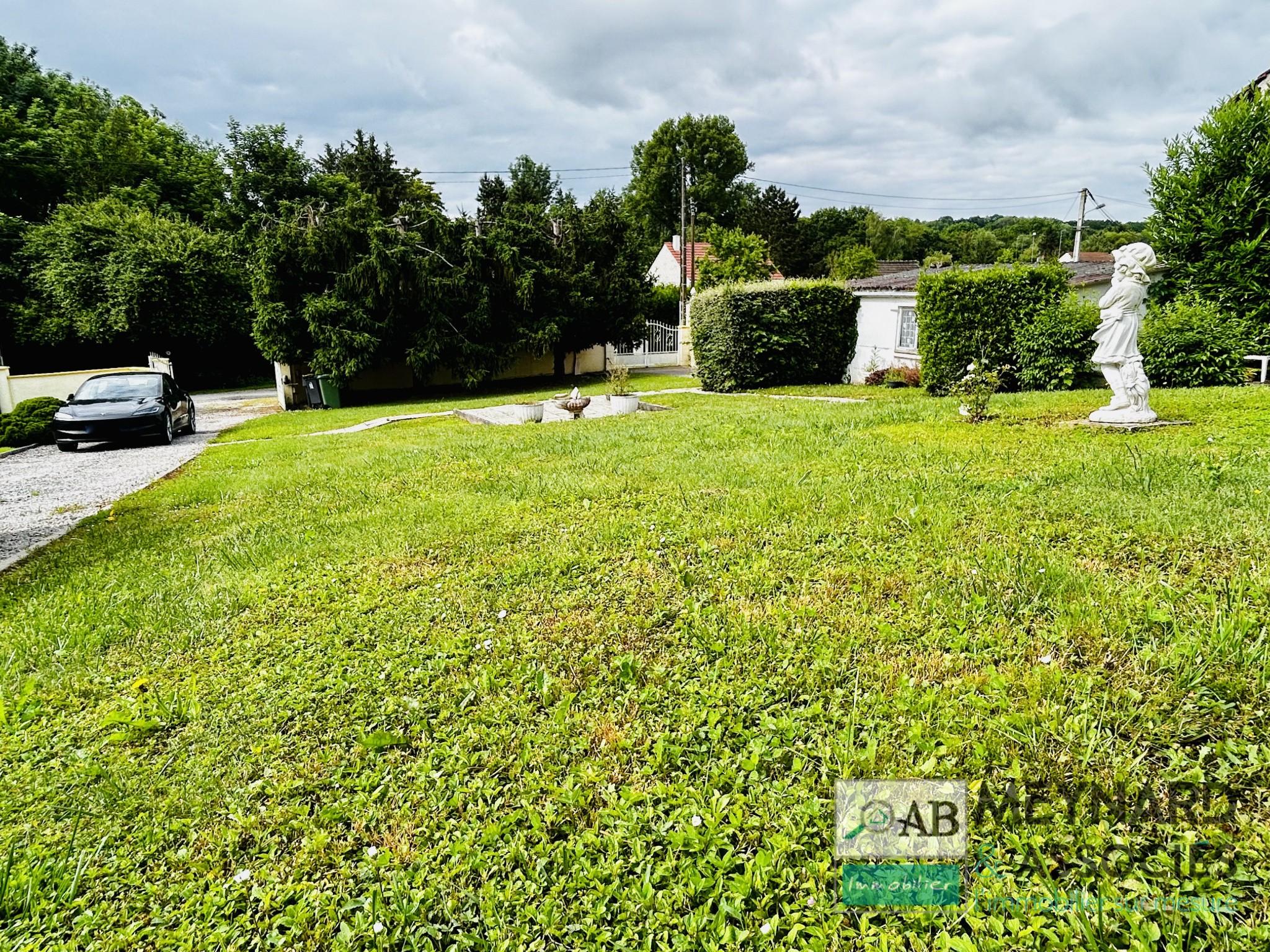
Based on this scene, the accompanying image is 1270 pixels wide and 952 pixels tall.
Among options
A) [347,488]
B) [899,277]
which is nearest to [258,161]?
[899,277]

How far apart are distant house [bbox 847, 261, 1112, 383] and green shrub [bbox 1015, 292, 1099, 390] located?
428 cm

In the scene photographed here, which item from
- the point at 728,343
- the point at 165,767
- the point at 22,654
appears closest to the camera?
the point at 165,767

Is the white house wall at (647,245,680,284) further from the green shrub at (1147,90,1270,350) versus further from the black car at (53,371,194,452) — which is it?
the black car at (53,371,194,452)

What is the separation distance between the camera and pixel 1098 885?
1742mm

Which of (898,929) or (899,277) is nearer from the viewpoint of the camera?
(898,929)

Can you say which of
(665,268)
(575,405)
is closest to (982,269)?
(575,405)

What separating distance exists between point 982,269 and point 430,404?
14.2 meters

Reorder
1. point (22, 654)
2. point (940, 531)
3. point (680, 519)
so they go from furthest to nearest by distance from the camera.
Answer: point (680, 519)
point (940, 531)
point (22, 654)

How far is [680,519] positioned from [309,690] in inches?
104

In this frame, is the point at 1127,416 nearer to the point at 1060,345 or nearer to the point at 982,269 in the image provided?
the point at 1060,345

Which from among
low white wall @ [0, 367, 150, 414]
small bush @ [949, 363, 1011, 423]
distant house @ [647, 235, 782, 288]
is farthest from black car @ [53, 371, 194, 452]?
distant house @ [647, 235, 782, 288]

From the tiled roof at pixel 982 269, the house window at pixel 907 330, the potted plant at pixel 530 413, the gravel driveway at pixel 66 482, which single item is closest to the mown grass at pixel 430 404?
the gravel driveway at pixel 66 482

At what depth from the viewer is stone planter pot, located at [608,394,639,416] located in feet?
43.4

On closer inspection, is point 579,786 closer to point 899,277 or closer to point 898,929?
point 898,929
